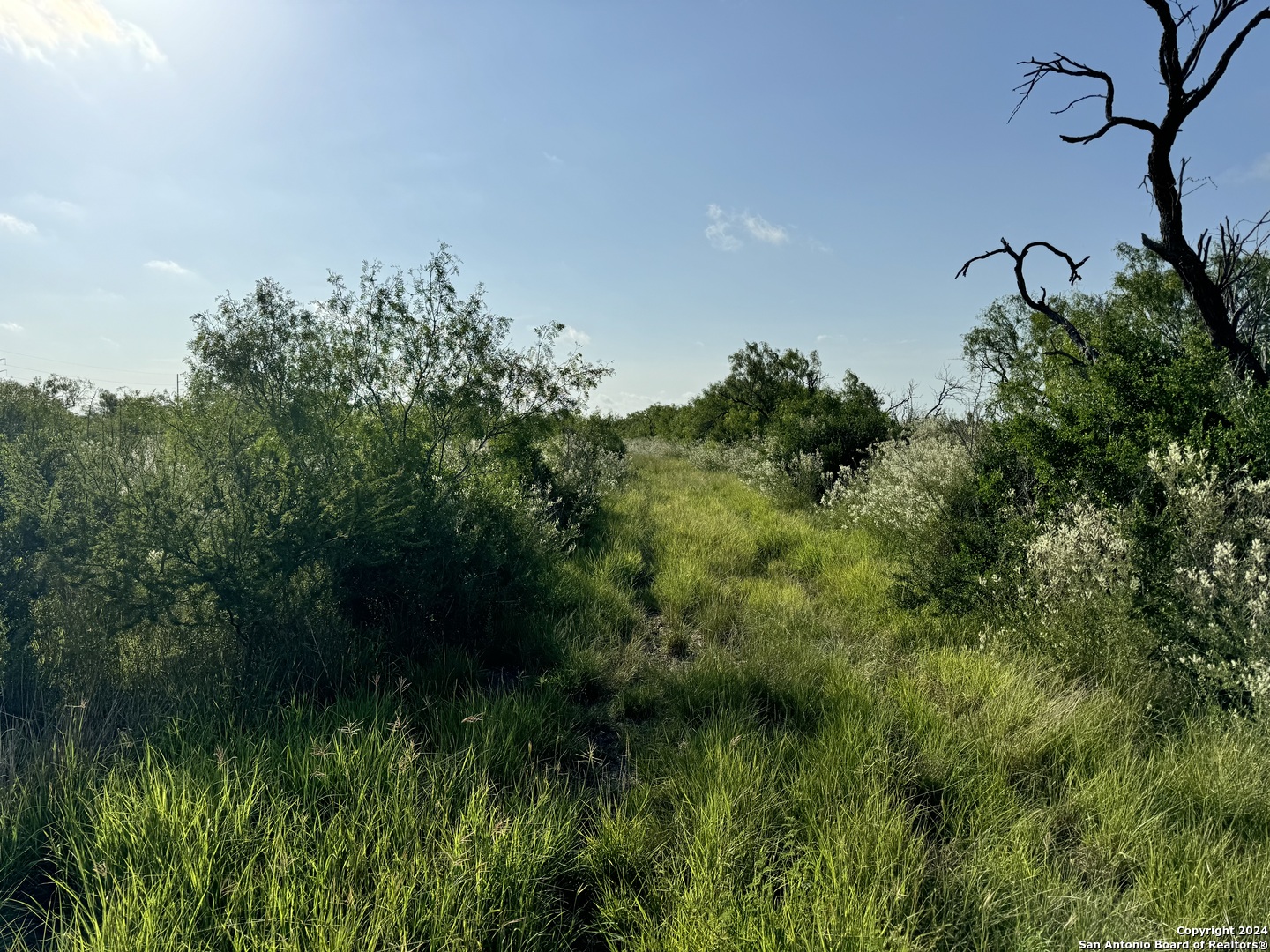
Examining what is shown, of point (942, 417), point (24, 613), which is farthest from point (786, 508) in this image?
point (24, 613)

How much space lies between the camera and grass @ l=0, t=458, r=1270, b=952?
6.27 feet

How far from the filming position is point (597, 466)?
45.9 ft

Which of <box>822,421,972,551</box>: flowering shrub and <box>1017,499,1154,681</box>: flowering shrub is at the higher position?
<box>822,421,972,551</box>: flowering shrub

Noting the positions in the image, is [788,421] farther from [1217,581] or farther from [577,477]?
[1217,581]

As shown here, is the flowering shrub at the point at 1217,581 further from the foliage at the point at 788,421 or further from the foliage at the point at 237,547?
the foliage at the point at 788,421

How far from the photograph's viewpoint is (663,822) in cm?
258

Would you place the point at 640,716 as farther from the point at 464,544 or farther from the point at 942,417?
the point at 942,417

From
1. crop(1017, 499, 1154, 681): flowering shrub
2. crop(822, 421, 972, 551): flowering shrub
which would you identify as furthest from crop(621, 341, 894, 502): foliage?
crop(1017, 499, 1154, 681): flowering shrub

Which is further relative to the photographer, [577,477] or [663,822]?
[577,477]

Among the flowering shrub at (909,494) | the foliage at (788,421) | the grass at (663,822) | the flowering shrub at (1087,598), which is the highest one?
the foliage at (788,421)

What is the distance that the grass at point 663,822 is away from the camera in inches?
75.2

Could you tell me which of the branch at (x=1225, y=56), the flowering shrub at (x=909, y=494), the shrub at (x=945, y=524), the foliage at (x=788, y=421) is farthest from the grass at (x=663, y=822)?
the foliage at (x=788, y=421)

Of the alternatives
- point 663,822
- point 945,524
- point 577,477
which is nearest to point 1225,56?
point 945,524

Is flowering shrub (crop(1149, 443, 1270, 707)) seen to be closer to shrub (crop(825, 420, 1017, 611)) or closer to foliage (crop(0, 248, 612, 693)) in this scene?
shrub (crop(825, 420, 1017, 611))
